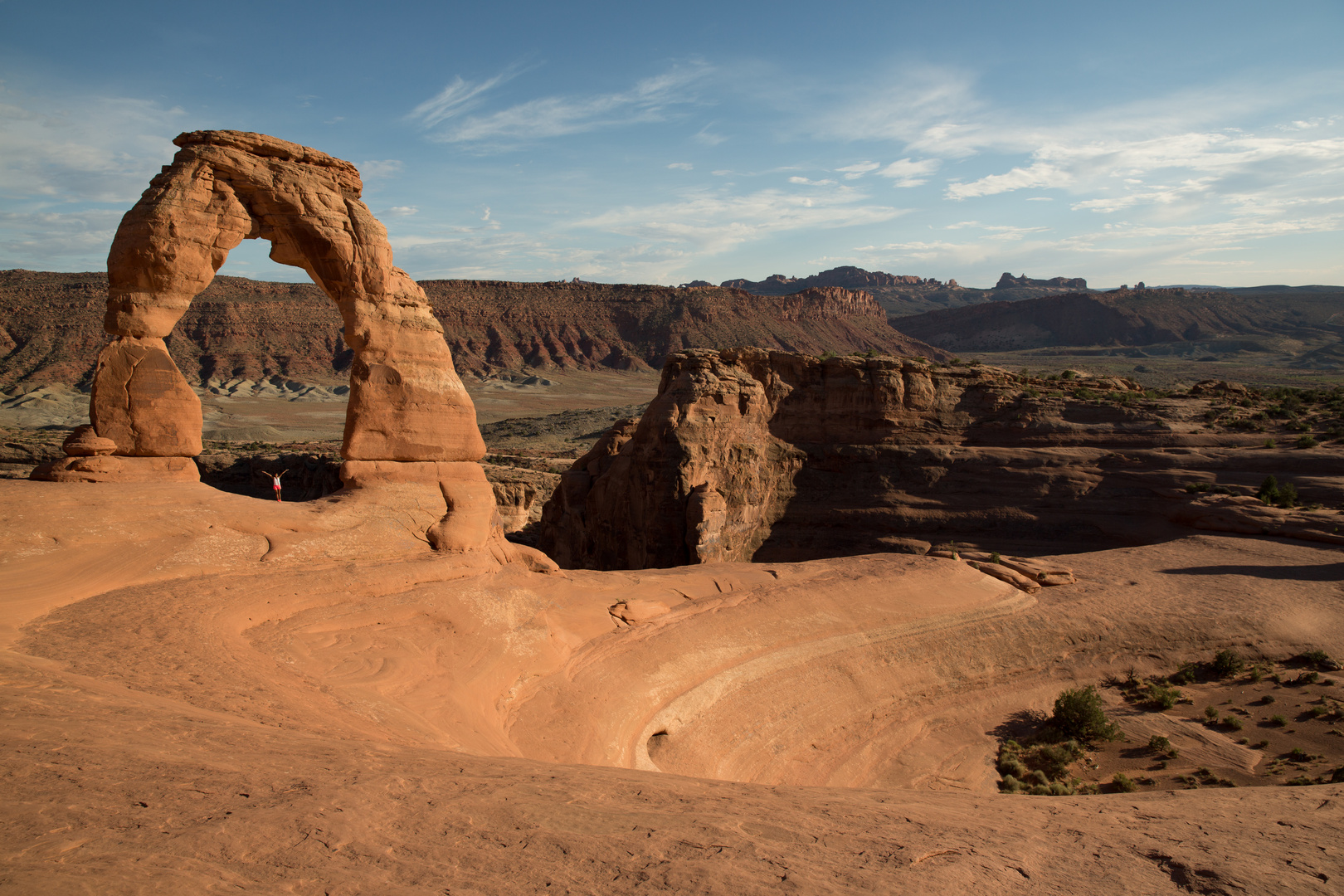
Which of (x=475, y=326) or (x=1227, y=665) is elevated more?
(x=475, y=326)

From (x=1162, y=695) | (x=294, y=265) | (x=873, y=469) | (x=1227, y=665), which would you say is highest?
(x=294, y=265)

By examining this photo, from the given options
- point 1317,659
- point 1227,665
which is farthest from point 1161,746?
point 1317,659

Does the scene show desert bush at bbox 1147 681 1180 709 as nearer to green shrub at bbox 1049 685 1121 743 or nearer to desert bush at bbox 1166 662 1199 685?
desert bush at bbox 1166 662 1199 685

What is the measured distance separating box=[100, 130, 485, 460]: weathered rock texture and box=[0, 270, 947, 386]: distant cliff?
81.4m

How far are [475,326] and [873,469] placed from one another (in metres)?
96.1

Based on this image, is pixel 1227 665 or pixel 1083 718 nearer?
pixel 1083 718

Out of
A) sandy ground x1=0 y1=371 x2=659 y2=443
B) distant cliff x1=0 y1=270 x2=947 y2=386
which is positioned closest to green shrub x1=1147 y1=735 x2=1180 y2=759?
sandy ground x1=0 y1=371 x2=659 y2=443

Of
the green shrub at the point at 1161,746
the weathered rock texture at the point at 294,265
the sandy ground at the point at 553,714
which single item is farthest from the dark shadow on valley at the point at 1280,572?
the weathered rock texture at the point at 294,265

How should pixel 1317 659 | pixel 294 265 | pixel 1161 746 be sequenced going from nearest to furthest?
pixel 1161 746 < pixel 294 265 < pixel 1317 659

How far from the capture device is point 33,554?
816 centimetres

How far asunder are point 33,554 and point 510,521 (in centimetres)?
2230

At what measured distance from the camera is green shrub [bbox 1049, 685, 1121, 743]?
12586mm

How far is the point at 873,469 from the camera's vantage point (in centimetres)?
2452

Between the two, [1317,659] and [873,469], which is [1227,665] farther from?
[873,469]
